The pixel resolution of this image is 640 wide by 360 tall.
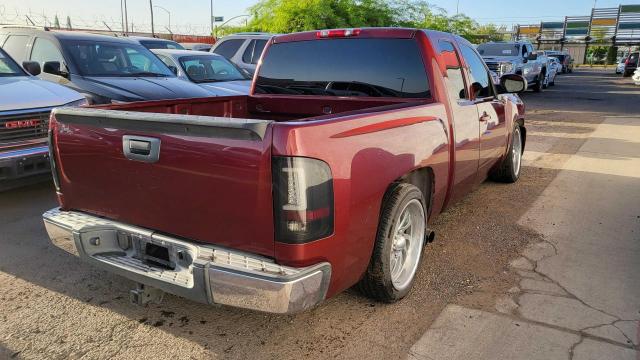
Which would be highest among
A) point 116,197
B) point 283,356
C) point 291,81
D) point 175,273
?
point 291,81

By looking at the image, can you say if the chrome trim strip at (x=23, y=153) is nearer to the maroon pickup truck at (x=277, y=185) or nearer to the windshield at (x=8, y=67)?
the windshield at (x=8, y=67)

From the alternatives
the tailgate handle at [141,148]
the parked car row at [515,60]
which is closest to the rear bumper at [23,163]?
the tailgate handle at [141,148]

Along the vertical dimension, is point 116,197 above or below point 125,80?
below

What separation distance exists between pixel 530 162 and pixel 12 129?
7212 millimetres

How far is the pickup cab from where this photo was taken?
18297mm

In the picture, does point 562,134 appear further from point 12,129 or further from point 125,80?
point 12,129

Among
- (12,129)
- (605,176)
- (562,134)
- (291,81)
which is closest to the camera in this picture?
(291,81)

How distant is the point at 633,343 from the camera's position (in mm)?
2959

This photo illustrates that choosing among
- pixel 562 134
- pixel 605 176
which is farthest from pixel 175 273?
pixel 562 134

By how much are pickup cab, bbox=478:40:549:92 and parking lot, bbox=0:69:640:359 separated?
46.6 ft

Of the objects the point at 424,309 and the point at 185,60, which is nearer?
the point at 424,309

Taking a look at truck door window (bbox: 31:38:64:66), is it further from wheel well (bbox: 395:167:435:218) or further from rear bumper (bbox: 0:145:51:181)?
wheel well (bbox: 395:167:435:218)

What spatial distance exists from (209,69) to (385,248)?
8.03 m

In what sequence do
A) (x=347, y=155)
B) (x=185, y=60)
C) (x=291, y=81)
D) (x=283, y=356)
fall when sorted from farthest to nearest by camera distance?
(x=185, y=60) → (x=291, y=81) → (x=283, y=356) → (x=347, y=155)
